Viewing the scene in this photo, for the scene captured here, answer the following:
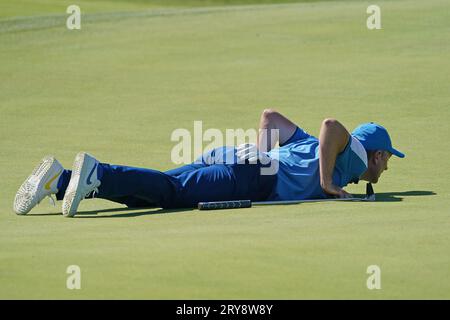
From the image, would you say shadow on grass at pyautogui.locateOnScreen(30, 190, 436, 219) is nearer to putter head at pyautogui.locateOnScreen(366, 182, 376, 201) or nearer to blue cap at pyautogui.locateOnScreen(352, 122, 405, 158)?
putter head at pyautogui.locateOnScreen(366, 182, 376, 201)

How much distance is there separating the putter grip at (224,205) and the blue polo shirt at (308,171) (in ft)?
1.17

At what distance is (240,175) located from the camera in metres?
8.20

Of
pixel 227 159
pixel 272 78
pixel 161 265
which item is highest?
pixel 272 78

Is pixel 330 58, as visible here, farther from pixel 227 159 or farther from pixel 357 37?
pixel 227 159

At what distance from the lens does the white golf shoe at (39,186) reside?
25.7 feet

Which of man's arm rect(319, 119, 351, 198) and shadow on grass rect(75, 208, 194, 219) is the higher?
man's arm rect(319, 119, 351, 198)

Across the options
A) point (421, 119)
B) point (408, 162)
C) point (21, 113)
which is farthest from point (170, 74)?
point (408, 162)

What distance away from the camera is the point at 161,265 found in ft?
19.3

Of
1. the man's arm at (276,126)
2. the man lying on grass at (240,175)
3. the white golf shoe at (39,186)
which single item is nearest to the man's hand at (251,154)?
the man lying on grass at (240,175)

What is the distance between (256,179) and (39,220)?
1.65m

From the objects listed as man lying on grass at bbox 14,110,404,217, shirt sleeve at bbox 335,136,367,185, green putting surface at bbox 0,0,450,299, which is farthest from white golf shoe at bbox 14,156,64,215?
shirt sleeve at bbox 335,136,367,185

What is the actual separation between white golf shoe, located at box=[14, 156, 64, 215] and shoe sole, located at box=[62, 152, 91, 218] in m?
0.20

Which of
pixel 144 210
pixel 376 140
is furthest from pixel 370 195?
pixel 144 210

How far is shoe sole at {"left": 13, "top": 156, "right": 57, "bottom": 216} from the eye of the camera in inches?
309
